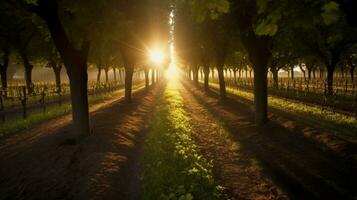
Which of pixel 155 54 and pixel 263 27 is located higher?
pixel 155 54

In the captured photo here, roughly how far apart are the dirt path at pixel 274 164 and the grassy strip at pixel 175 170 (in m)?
0.62

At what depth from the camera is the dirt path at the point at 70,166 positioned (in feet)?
25.6

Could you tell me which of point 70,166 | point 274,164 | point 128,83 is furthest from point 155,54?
point 70,166

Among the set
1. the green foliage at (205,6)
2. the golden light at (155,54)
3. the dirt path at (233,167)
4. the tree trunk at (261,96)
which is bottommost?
the dirt path at (233,167)

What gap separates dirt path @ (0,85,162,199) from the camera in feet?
25.6

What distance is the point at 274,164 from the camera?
10180 mm

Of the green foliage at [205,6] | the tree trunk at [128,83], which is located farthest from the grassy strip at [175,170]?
the tree trunk at [128,83]

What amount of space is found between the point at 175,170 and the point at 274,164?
12.0 feet

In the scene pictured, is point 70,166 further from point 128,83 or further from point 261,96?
point 128,83

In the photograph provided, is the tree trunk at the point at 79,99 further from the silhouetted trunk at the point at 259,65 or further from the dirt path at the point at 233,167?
the silhouetted trunk at the point at 259,65

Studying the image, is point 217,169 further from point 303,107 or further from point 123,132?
point 303,107

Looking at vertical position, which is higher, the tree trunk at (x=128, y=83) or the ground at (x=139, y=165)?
the tree trunk at (x=128, y=83)

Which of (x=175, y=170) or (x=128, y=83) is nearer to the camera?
(x=175, y=170)

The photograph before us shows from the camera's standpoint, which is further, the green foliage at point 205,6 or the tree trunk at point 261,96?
the tree trunk at point 261,96
